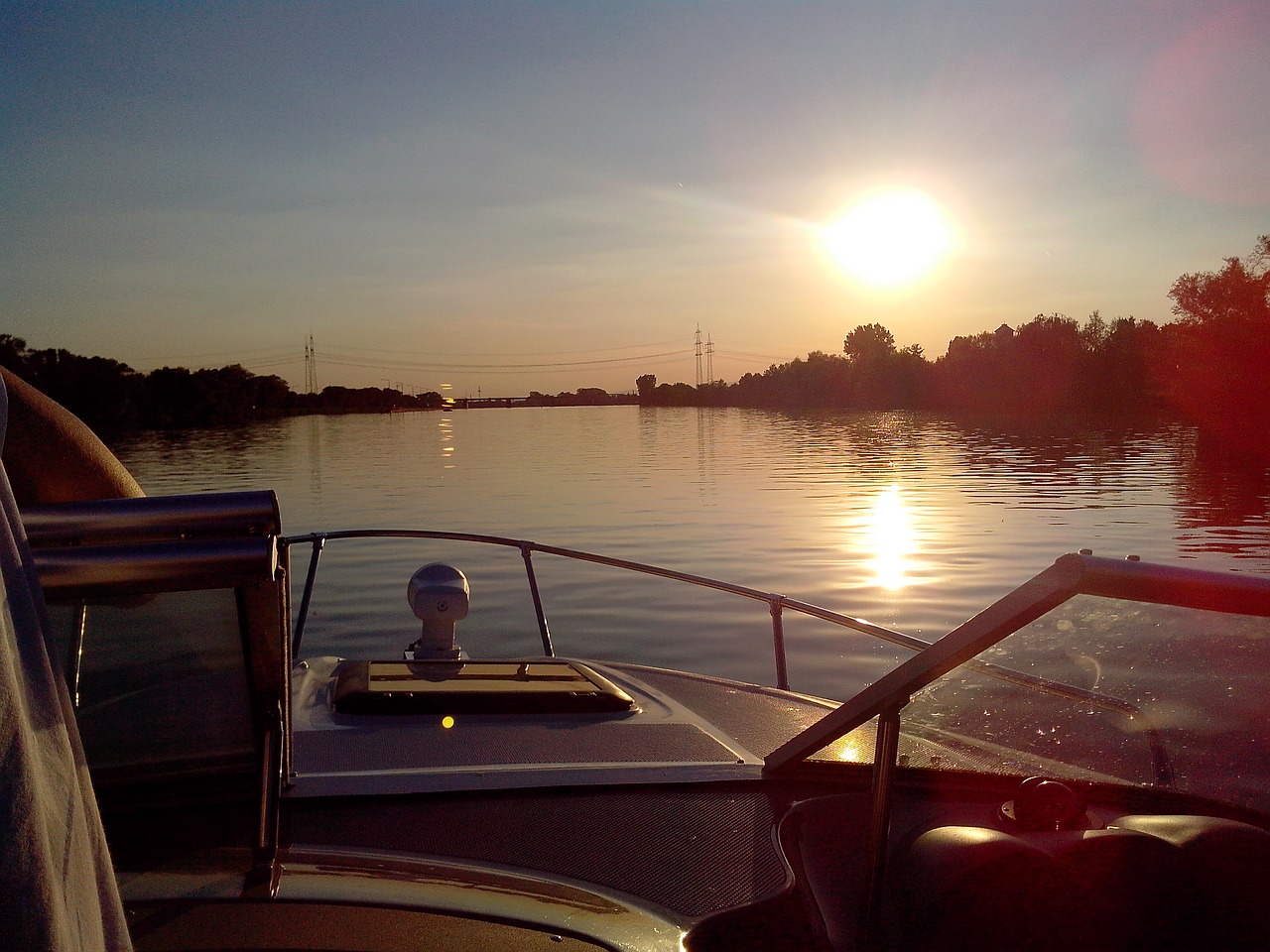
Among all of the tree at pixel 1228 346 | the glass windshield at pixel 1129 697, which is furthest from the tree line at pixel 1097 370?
the glass windshield at pixel 1129 697

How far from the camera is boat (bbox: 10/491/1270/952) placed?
1.59 metres

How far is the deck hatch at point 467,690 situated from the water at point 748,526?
6118 mm

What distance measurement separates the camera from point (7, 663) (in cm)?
97

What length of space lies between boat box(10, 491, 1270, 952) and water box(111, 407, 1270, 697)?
676 centimetres

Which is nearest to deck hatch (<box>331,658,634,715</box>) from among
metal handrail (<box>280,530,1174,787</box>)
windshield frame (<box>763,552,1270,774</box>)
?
metal handrail (<box>280,530,1174,787</box>)

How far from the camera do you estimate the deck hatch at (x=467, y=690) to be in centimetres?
329

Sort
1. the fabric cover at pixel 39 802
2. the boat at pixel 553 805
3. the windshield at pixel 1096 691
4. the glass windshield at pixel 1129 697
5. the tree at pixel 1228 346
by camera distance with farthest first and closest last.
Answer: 1. the tree at pixel 1228 346
2. the glass windshield at pixel 1129 697
3. the boat at pixel 553 805
4. the windshield at pixel 1096 691
5. the fabric cover at pixel 39 802

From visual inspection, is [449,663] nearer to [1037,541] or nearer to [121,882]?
[121,882]

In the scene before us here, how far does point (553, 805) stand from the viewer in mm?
2605

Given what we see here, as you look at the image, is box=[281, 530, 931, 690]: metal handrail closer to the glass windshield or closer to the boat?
the glass windshield

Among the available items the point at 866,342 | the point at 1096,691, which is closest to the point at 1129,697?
the point at 1096,691

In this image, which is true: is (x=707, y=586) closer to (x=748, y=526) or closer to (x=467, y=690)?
(x=467, y=690)

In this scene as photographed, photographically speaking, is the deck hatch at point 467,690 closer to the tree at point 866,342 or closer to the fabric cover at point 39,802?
the fabric cover at point 39,802

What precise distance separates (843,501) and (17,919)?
85.9 feet
